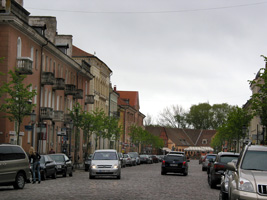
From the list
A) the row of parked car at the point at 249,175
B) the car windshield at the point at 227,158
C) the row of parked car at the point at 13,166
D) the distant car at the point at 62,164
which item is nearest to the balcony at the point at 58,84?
the distant car at the point at 62,164

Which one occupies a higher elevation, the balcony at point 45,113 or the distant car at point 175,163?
the balcony at point 45,113

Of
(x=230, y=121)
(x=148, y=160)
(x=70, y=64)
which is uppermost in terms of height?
(x=70, y=64)

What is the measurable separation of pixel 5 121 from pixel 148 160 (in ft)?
159

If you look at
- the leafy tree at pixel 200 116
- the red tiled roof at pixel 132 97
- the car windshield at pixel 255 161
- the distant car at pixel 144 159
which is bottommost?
the distant car at pixel 144 159

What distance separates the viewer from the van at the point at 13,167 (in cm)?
2136

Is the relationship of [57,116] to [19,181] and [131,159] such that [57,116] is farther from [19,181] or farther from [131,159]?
[19,181]

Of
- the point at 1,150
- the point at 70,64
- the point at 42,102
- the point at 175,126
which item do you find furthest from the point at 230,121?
the point at 175,126

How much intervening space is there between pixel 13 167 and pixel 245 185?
514 inches

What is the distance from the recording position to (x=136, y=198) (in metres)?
18.2

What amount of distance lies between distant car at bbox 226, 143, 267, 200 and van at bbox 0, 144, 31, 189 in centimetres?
1142

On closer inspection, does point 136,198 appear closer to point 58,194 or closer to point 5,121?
point 58,194

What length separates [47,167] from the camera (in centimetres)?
3080

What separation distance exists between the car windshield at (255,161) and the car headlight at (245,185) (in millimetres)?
1076

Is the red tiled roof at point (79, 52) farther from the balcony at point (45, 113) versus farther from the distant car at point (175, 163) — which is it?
the distant car at point (175, 163)
